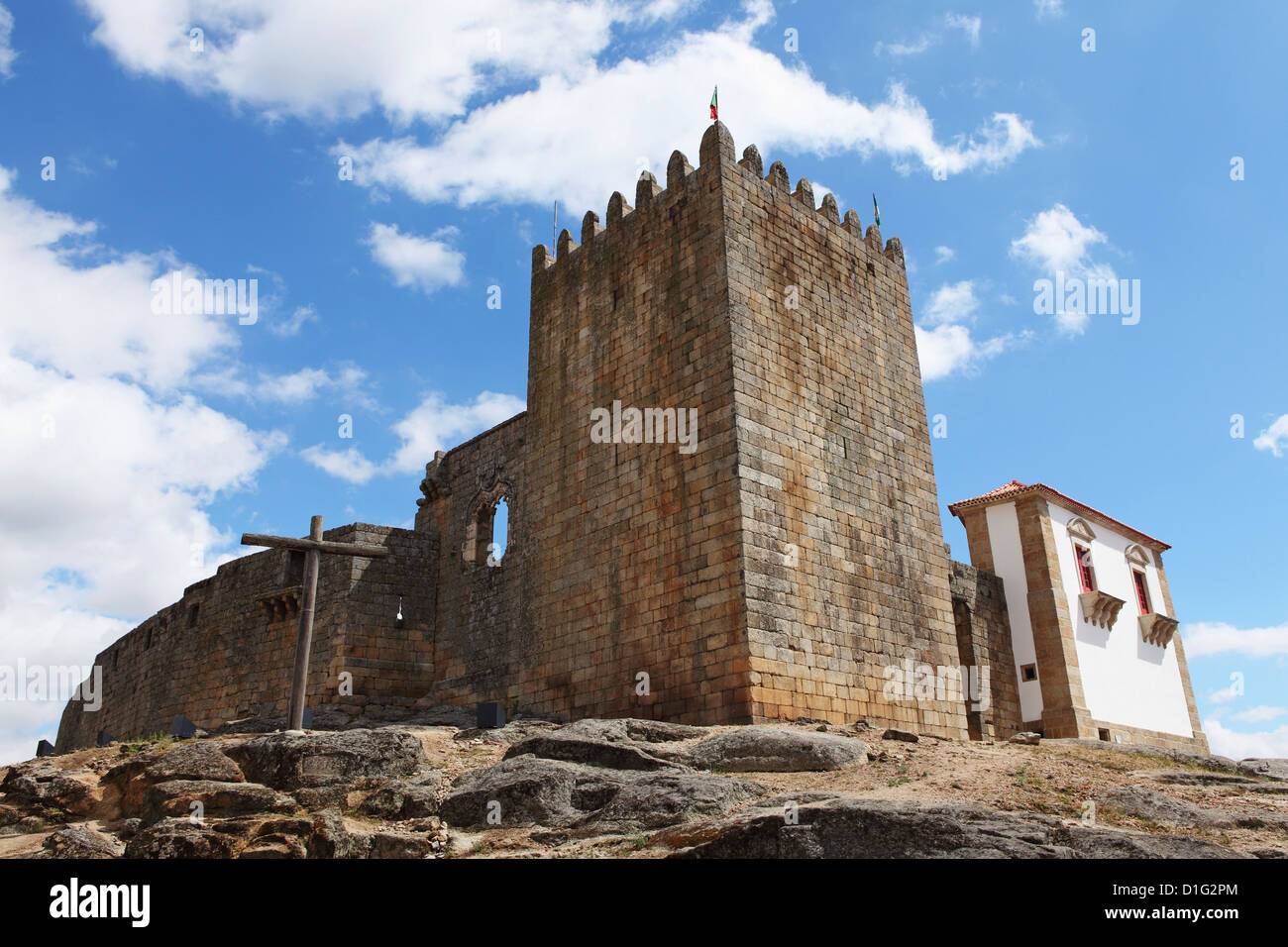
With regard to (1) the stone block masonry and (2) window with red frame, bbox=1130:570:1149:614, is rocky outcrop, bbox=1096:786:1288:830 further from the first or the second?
(2) window with red frame, bbox=1130:570:1149:614

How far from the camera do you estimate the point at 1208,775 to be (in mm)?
9703

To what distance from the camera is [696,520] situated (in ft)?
42.6

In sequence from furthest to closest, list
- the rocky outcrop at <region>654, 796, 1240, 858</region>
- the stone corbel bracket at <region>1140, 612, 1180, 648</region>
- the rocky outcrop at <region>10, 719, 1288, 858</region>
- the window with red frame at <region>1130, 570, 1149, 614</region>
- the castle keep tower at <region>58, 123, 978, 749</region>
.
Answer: the window with red frame at <region>1130, 570, 1149, 614</region> < the stone corbel bracket at <region>1140, 612, 1180, 648</region> < the castle keep tower at <region>58, 123, 978, 749</region> < the rocky outcrop at <region>10, 719, 1288, 858</region> < the rocky outcrop at <region>654, 796, 1240, 858</region>

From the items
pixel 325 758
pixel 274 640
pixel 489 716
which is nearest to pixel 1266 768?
pixel 489 716

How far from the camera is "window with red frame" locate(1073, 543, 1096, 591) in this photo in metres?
22.0

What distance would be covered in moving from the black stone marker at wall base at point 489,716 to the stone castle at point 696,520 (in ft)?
5.06

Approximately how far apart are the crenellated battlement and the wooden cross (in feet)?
22.7

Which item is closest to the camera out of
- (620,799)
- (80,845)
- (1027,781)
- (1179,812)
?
(80,845)

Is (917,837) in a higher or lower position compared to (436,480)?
lower

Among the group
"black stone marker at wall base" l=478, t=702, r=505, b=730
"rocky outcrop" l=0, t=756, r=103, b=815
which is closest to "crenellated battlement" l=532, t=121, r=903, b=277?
"black stone marker at wall base" l=478, t=702, r=505, b=730

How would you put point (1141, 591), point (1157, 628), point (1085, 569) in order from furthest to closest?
point (1141, 591)
point (1157, 628)
point (1085, 569)

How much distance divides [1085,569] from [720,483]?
1330 cm

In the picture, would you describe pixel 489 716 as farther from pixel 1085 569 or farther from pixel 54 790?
pixel 1085 569
